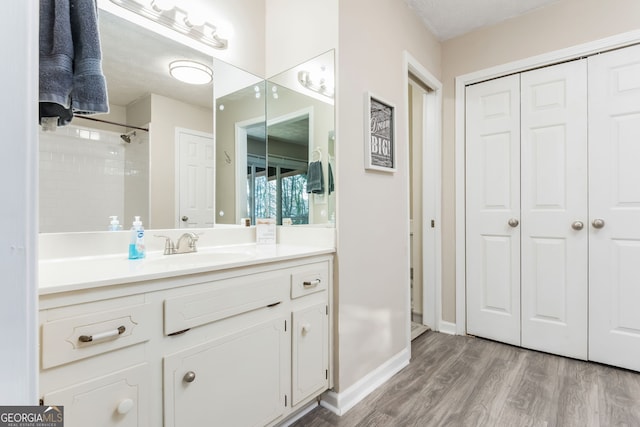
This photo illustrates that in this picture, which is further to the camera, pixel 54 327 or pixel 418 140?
pixel 418 140

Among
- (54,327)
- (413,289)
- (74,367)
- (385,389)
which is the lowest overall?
(385,389)

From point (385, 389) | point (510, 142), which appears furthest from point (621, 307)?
point (385, 389)

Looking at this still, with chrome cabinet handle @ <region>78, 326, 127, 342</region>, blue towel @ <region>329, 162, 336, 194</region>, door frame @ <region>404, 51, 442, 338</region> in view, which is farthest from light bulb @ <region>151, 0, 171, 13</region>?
door frame @ <region>404, 51, 442, 338</region>

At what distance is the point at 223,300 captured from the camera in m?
1.14

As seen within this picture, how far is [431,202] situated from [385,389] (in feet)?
5.11

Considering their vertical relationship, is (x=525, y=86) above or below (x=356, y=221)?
above

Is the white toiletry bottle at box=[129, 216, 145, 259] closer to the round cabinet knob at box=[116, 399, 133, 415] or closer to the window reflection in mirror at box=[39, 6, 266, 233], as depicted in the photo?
the window reflection in mirror at box=[39, 6, 266, 233]

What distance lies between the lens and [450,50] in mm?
2693

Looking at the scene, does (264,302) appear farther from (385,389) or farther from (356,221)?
(385,389)

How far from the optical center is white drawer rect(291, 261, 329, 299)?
1.45 m

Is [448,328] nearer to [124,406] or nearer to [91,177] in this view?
[124,406]

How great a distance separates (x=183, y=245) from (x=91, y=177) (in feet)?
1.61

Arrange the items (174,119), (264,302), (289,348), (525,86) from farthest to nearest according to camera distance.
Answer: (525,86) < (174,119) < (289,348) < (264,302)

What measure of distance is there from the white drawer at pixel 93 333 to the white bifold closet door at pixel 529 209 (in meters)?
2.45
